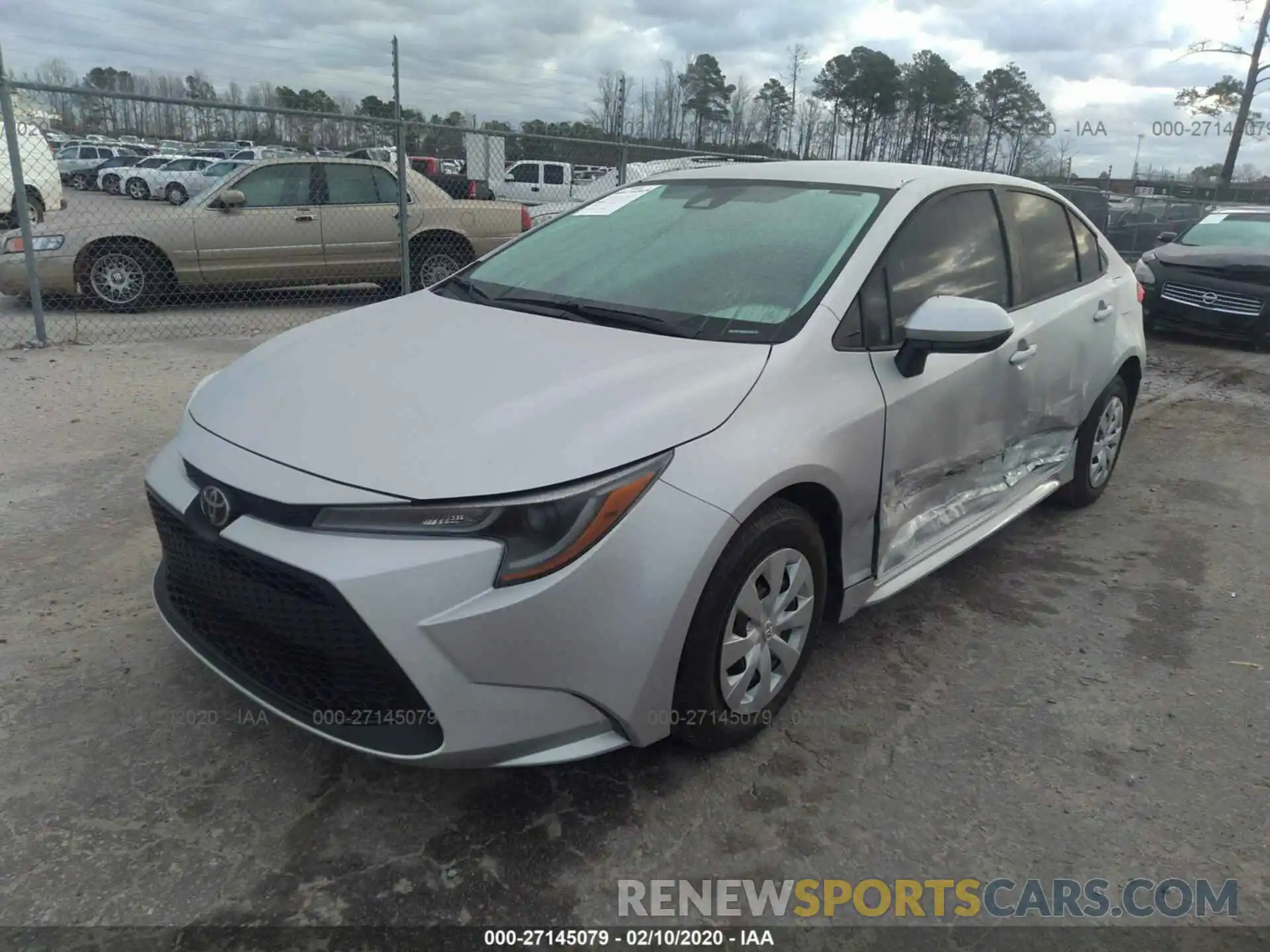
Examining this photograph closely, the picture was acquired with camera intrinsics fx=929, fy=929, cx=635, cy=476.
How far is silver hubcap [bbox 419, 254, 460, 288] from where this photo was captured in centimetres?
948

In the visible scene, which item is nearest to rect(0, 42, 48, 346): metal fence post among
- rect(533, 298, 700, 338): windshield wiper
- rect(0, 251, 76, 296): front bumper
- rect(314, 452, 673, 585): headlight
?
rect(0, 251, 76, 296): front bumper

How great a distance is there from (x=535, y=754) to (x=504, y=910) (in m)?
0.34

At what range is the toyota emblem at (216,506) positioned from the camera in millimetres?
2215

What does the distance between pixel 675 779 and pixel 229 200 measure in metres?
8.05

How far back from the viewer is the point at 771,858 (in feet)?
7.52

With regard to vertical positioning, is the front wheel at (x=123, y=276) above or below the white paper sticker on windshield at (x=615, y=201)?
below

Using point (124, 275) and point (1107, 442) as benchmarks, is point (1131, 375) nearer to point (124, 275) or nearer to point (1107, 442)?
point (1107, 442)

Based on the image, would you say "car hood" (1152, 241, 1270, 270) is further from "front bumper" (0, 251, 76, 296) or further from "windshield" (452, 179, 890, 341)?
"front bumper" (0, 251, 76, 296)

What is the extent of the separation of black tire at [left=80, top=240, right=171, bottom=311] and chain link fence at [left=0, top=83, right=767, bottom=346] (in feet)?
0.04

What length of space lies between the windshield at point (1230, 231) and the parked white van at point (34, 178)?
1216 centimetres

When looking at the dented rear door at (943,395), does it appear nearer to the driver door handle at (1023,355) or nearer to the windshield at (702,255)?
the driver door handle at (1023,355)

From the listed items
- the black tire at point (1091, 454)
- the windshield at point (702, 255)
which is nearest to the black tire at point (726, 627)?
the windshield at point (702, 255)

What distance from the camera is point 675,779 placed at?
100 inches

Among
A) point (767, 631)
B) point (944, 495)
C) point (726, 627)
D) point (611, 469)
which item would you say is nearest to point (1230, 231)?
point (944, 495)
